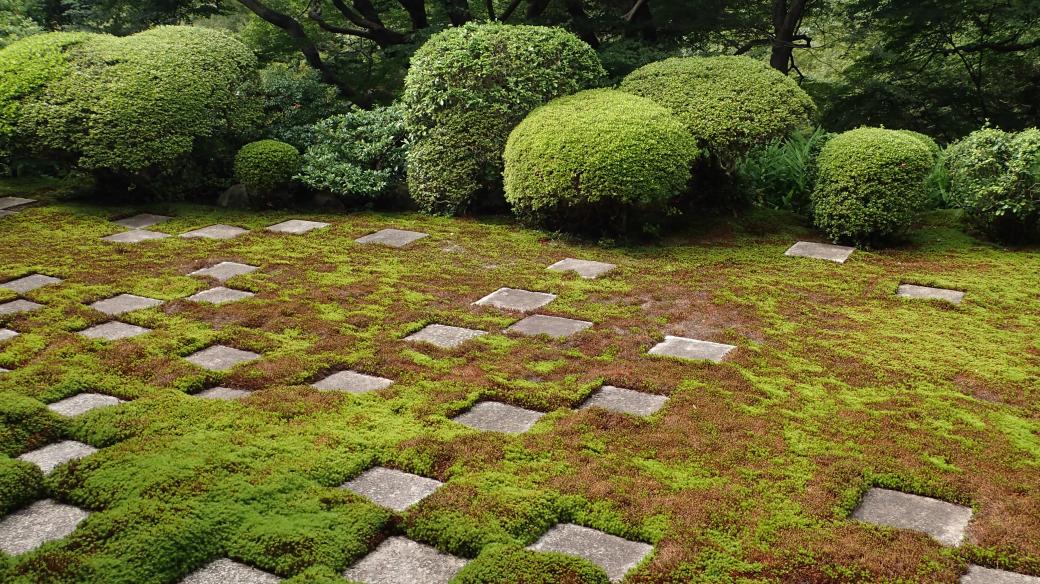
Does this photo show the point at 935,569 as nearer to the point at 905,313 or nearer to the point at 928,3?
the point at 905,313

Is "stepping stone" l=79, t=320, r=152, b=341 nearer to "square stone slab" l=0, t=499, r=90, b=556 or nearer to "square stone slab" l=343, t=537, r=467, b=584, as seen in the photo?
"square stone slab" l=0, t=499, r=90, b=556

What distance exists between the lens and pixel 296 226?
27.6 ft

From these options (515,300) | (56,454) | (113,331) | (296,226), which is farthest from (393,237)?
(56,454)

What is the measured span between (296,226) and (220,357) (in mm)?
3684

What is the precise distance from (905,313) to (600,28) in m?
7.41

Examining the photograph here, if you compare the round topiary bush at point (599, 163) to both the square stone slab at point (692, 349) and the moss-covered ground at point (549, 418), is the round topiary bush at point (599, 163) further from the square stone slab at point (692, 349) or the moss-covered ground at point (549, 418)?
the square stone slab at point (692, 349)

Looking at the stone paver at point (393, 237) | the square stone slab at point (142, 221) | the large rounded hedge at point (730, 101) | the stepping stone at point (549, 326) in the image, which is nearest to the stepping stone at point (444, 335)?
the stepping stone at point (549, 326)

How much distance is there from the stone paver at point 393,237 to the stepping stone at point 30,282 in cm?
256

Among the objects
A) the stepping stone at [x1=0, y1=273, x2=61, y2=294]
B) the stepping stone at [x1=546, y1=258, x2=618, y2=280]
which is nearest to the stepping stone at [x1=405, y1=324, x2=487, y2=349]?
the stepping stone at [x1=546, y1=258, x2=618, y2=280]

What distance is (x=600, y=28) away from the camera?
11.8m

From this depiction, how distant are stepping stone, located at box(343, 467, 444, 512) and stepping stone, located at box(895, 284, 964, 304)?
413 centimetres

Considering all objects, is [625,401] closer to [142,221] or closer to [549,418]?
[549,418]

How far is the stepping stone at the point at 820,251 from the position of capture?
23.2ft

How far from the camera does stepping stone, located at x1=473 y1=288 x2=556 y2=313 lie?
5.88 metres
